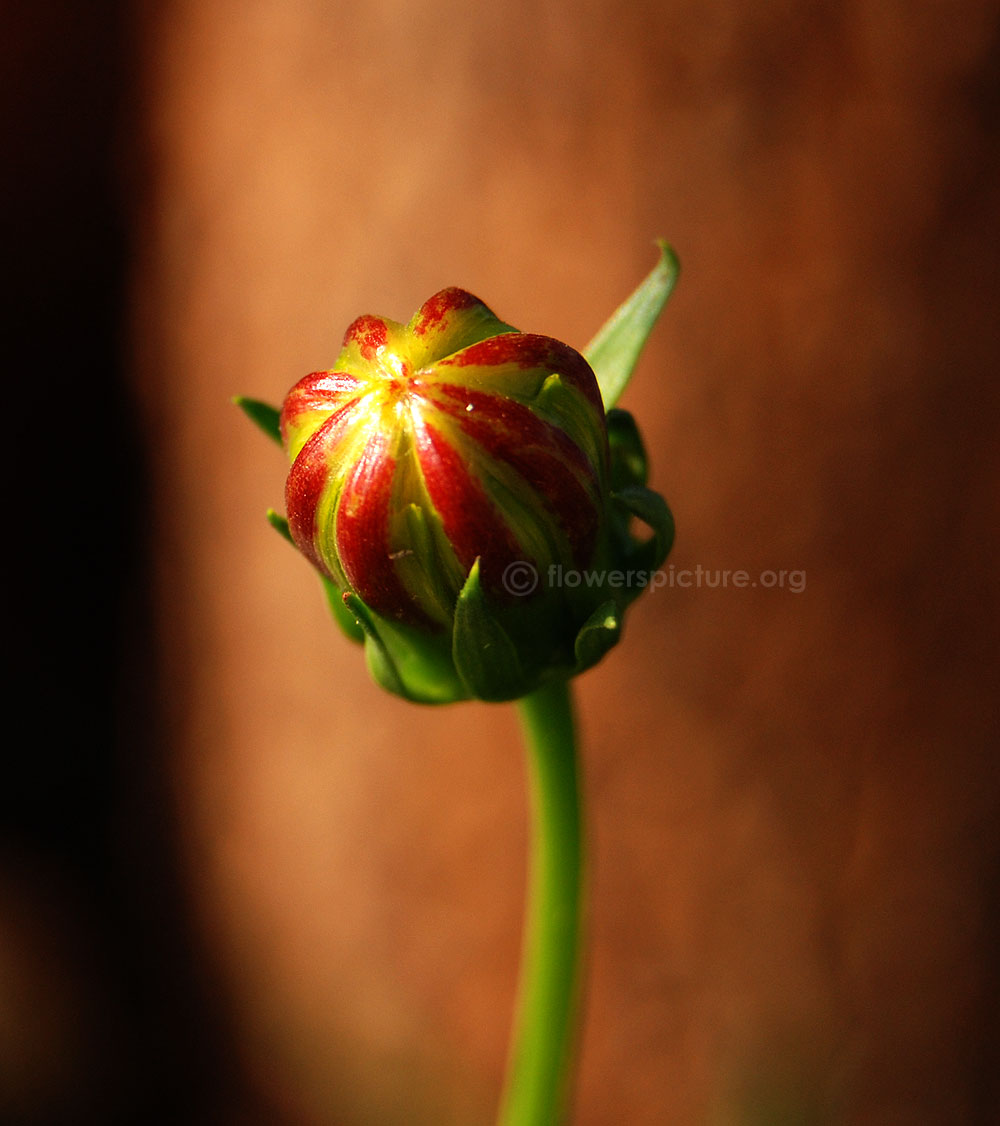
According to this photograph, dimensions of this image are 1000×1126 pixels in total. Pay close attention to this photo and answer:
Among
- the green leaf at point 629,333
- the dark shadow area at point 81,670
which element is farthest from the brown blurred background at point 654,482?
the green leaf at point 629,333

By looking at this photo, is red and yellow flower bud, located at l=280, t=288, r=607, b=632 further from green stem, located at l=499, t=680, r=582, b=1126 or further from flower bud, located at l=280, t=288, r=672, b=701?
green stem, located at l=499, t=680, r=582, b=1126

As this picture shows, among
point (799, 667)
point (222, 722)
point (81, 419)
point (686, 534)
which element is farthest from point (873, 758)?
point (81, 419)

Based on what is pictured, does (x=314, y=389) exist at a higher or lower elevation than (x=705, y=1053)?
higher

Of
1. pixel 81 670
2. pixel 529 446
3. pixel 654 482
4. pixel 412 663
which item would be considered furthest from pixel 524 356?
pixel 81 670

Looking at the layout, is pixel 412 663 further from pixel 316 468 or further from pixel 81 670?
pixel 81 670

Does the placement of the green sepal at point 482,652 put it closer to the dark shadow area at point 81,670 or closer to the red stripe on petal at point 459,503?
the red stripe on petal at point 459,503

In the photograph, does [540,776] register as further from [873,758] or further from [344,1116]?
[344,1116]

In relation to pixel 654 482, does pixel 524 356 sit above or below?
below
